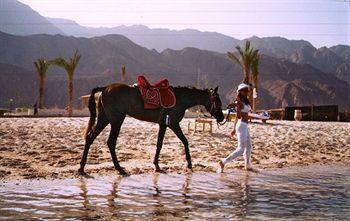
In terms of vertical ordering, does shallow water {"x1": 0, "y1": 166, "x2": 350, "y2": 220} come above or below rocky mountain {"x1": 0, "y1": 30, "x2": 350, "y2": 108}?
below

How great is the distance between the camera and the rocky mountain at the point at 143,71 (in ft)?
364

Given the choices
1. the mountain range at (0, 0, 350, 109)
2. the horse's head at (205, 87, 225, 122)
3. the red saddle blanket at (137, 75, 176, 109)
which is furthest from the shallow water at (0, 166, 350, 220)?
the mountain range at (0, 0, 350, 109)

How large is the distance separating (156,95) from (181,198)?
3806 millimetres

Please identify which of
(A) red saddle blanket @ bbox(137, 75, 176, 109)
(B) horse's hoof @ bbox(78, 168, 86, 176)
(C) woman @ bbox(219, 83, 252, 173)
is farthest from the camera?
(A) red saddle blanket @ bbox(137, 75, 176, 109)

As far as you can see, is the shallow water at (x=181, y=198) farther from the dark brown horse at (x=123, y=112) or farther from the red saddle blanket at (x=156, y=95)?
the red saddle blanket at (x=156, y=95)

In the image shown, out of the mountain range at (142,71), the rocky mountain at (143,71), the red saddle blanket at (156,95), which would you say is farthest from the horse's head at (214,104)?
the rocky mountain at (143,71)

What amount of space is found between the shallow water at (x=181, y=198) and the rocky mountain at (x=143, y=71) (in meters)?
104

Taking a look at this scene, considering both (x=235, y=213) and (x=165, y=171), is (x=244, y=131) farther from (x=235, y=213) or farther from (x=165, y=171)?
(x=235, y=213)

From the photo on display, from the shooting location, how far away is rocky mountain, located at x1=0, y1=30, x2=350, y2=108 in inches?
4365

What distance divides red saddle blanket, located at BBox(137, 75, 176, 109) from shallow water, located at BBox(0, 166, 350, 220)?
1.74 m

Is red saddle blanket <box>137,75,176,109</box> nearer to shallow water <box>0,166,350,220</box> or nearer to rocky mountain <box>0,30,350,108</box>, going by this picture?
shallow water <box>0,166,350,220</box>

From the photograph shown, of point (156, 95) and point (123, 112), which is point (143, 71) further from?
point (123, 112)

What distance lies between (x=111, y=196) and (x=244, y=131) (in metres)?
4.12

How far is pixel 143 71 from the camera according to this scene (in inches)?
5153
